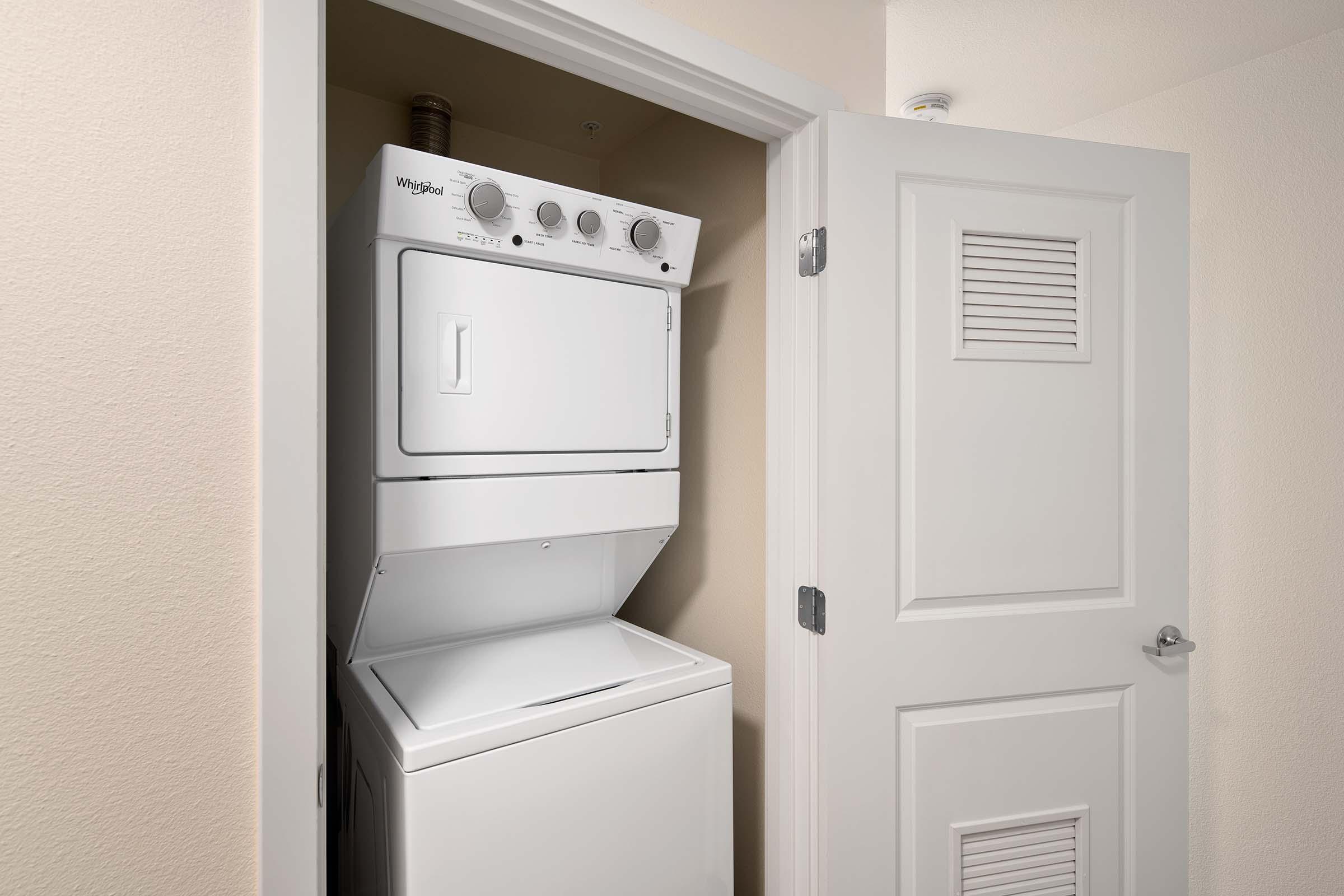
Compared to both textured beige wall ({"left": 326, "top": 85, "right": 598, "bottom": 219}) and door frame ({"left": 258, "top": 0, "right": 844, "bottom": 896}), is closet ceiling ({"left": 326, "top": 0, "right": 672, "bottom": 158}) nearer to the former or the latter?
textured beige wall ({"left": 326, "top": 85, "right": 598, "bottom": 219})

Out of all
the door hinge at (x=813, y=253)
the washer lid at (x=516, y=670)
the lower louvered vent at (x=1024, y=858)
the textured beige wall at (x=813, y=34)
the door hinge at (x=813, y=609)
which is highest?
the textured beige wall at (x=813, y=34)

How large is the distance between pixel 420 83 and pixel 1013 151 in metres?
1.50

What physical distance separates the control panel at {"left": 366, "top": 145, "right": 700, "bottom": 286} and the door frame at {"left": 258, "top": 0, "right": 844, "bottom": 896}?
8.4 inches

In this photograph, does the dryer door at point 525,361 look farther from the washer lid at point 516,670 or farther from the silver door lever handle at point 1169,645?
the silver door lever handle at point 1169,645

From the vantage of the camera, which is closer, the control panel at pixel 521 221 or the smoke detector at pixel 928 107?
the control panel at pixel 521 221

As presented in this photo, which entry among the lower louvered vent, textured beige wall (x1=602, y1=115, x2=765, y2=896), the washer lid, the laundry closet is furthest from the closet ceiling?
the lower louvered vent

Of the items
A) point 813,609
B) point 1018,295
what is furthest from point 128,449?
point 1018,295

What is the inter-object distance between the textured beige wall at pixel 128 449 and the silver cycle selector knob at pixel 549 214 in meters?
0.52

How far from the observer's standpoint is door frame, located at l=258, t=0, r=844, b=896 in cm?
76

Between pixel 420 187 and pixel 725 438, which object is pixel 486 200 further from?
pixel 725 438

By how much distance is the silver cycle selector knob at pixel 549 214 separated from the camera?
1220 millimetres

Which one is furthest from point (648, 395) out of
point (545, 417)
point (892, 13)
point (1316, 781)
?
point (1316, 781)

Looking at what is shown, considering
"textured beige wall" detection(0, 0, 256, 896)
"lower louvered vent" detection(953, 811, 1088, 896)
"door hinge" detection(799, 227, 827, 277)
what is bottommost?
"lower louvered vent" detection(953, 811, 1088, 896)

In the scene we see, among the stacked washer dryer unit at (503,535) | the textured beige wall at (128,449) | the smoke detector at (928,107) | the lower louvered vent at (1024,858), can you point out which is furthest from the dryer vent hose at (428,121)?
the lower louvered vent at (1024,858)
